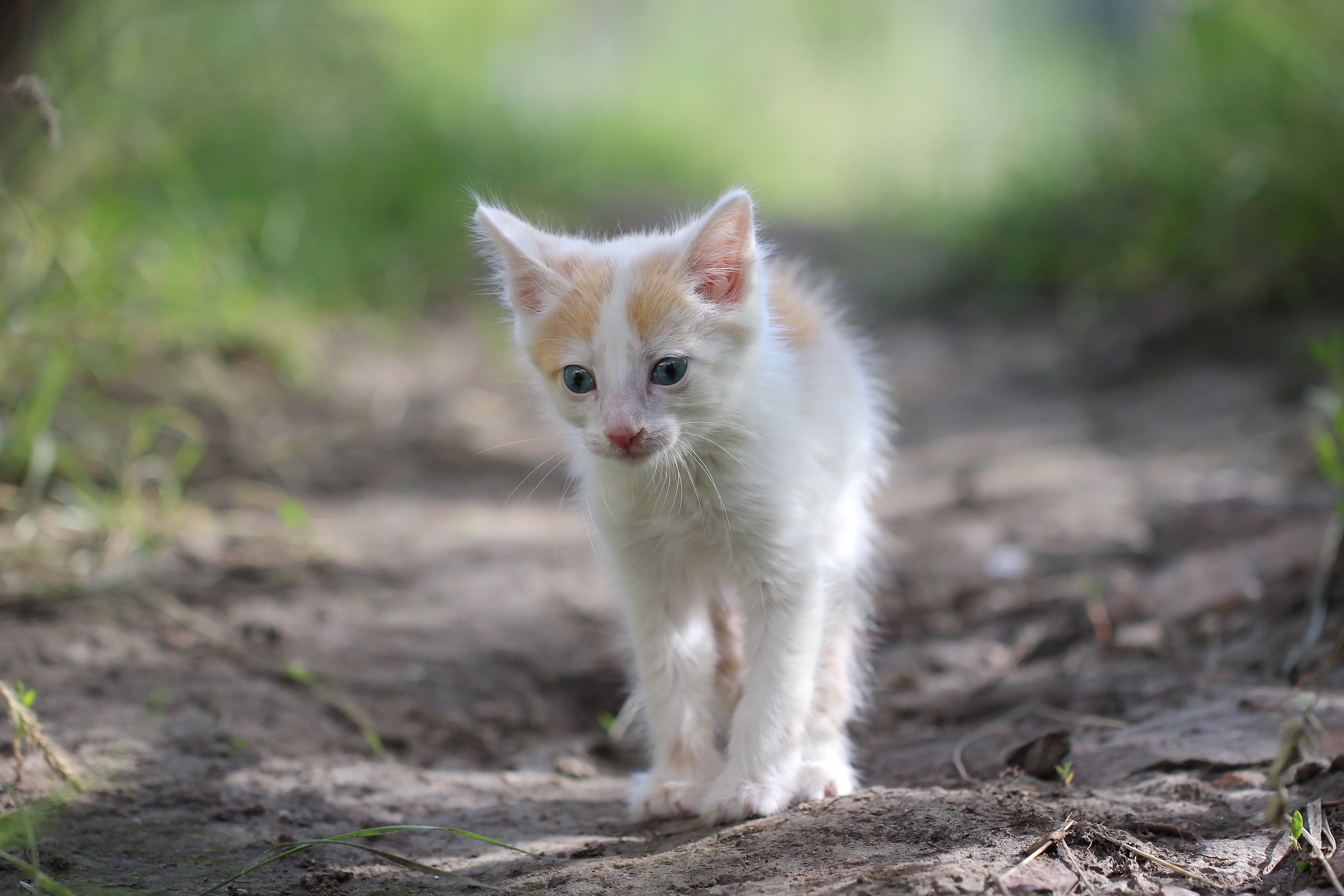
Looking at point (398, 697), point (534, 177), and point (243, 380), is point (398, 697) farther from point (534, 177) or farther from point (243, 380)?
point (534, 177)

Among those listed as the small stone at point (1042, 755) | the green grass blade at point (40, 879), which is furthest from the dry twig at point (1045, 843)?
the green grass blade at point (40, 879)

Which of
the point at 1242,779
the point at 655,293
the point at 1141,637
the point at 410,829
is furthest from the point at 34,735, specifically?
the point at 1141,637

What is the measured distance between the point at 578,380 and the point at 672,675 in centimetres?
68

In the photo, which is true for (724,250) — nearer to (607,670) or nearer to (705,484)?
(705,484)

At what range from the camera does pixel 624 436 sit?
1.89 m

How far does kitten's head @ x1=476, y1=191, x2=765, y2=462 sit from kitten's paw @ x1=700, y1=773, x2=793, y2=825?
68 cm

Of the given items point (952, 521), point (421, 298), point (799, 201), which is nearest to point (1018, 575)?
point (952, 521)

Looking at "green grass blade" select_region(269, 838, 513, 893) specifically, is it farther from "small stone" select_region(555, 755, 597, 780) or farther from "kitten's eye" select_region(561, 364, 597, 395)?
"kitten's eye" select_region(561, 364, 597, 395)

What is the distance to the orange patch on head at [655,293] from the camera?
1.96 meters

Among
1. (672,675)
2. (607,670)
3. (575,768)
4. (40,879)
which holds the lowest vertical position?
(40,879)

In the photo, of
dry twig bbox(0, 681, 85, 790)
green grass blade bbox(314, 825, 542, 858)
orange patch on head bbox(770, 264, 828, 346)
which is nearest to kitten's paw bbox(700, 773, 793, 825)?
green grass blade bbox(314, 825, 542, 858)

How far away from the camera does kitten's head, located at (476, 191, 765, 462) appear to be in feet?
6.40

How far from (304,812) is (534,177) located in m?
6.29

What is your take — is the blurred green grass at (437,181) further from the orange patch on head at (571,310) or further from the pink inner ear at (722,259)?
the orange patch on head at (571,310)
